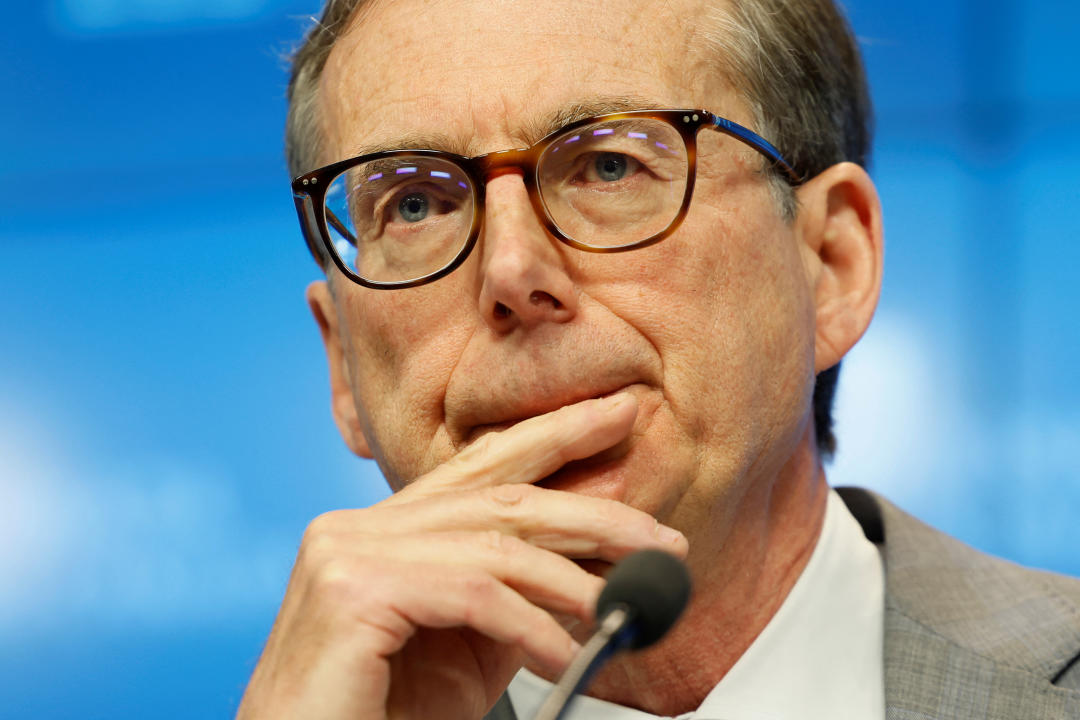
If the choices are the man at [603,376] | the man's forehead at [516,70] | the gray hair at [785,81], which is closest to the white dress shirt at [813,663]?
the man at [603,376]

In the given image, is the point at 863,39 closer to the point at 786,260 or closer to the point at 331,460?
the point at 786,260

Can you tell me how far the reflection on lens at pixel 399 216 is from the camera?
1.65 m

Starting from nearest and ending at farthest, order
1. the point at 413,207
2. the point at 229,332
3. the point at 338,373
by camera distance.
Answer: the point at 413,207, the point at 338,373, the point at 229,332

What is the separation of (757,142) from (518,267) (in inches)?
19.7

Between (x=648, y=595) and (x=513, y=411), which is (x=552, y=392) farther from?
(x=648, y=595)

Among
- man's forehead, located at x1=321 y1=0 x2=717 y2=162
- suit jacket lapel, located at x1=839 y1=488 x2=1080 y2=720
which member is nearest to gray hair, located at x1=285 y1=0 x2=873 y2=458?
man's forehead, located at x1=321 y1=0 x2=717 y2=162

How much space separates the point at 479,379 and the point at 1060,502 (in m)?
2.15

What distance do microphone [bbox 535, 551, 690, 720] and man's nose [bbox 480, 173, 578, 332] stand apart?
21.2 inches

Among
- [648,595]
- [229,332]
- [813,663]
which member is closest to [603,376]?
[648,595]

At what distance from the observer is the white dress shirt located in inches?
70.7

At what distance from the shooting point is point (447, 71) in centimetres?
166

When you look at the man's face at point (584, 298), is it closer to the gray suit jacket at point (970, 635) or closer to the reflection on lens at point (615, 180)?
the reflection on lens at point (615, 180)

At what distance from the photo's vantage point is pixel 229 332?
10.8 feet

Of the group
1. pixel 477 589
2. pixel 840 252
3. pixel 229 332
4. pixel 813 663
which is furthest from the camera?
pixel 229 332
